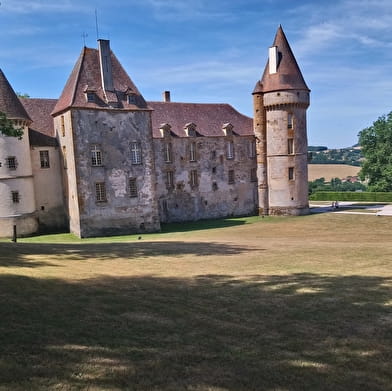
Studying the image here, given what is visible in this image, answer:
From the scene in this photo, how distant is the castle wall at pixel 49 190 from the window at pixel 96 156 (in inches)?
189

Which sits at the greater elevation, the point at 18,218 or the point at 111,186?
the point at 111,186

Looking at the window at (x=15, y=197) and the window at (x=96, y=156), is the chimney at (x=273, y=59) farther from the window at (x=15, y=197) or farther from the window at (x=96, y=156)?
the window at (x=15, y=197)

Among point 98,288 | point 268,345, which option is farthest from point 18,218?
point 268,345

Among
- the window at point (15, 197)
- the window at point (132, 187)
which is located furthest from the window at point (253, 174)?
the window at point (15, 197)

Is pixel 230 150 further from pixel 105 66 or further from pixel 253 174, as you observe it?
pixel 105 66

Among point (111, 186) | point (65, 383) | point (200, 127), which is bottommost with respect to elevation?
point (65, 383)

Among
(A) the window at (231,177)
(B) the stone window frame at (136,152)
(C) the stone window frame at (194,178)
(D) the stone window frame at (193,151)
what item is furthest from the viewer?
(A) the window at (231,177)

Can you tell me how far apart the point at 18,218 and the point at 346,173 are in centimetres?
10679

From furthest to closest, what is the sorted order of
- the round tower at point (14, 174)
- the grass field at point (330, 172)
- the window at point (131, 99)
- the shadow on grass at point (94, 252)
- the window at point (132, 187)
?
the grass field at point (330, 172)
the window at point (132, 187)
the window at point (131, 99)
the round tower at point (14, 174)
the shadow on grass at point (94, 252)

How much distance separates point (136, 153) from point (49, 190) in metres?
8.50

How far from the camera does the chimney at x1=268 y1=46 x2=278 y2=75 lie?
42.6 m

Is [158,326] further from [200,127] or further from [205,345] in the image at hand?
[200,127]

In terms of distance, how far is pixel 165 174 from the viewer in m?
41.8

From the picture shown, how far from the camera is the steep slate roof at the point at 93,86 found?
33.3m
